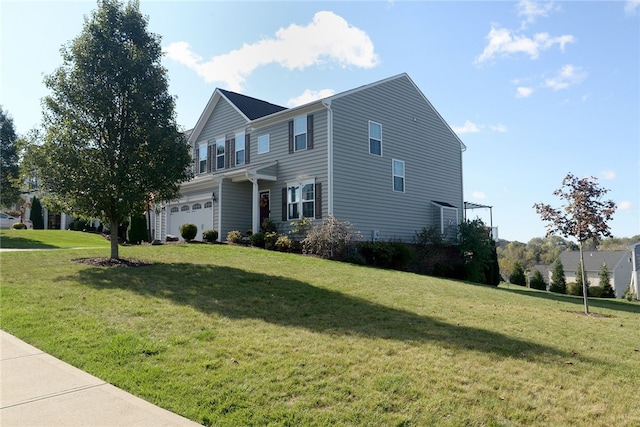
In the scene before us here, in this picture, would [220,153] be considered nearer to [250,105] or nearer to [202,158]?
[202,158]

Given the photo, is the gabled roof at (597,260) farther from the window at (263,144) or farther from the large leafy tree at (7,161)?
the large leafy tree at (7,161)

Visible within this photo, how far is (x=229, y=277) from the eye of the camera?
10.5 meters

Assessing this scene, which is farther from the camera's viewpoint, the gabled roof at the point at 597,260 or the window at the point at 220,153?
the gabled roof at the point at 597,260

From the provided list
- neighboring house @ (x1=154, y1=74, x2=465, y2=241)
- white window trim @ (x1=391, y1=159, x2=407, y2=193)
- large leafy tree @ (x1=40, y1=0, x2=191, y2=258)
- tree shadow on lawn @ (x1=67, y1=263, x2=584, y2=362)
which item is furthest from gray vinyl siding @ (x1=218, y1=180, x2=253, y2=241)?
tree shadow on lawn @ (x1=67, y1=263, x2=584, y2=362)

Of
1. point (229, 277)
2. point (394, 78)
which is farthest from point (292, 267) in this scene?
point (394, 78)

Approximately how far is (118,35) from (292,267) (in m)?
8.58

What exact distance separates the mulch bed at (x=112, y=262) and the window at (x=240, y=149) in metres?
10.4

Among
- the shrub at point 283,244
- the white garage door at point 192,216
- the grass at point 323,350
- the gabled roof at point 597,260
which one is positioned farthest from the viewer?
the gabled roof at point 597,260

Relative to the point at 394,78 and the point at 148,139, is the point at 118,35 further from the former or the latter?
the point at 394,78

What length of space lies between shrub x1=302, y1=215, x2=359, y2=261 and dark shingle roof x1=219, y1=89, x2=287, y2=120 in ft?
27.6

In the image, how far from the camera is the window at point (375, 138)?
20094 millimetres

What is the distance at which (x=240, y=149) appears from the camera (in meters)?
22.6

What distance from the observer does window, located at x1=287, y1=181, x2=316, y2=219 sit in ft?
61.1

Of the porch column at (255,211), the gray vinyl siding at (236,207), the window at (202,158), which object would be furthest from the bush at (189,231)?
the window at (202,158)
